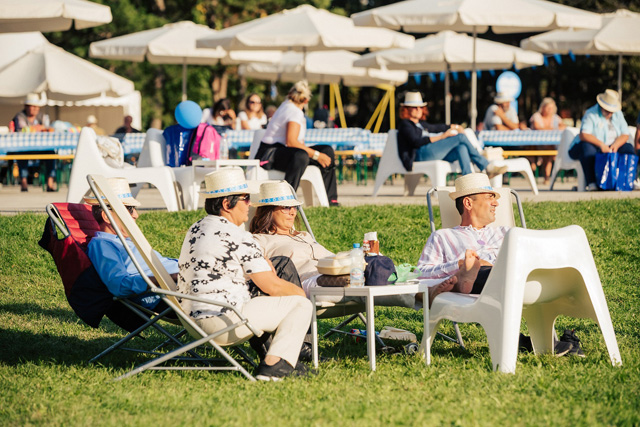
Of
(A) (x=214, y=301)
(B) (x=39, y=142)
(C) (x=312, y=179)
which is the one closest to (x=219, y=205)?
(A) (x=214, y=301)

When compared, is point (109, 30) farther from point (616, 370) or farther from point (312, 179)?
point (616, 370)

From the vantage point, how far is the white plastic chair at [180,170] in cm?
1061

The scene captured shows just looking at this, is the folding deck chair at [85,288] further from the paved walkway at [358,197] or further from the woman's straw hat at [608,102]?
the woman's straw hat at [608,102]

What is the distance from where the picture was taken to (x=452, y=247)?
6246 millimetres

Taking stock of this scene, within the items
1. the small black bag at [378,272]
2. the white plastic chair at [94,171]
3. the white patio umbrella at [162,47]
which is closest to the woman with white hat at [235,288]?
the small black bag at [378,272]

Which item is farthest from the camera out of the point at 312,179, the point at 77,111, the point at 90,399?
the point at 77,111

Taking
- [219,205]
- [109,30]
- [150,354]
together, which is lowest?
[109,30]

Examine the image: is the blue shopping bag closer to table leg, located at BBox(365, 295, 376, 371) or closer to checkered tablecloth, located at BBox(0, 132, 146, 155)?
checkered tablecloth, located at BBox(0, 132, 146, 155)

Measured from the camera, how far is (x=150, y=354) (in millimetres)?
6164

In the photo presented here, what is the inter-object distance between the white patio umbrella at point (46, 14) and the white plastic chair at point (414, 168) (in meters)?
3.77

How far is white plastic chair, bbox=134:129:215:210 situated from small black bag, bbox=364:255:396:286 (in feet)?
15.3

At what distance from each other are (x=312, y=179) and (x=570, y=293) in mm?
5537

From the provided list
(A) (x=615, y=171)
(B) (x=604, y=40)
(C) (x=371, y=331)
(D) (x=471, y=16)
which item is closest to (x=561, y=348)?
(C) (x=371, y=331)

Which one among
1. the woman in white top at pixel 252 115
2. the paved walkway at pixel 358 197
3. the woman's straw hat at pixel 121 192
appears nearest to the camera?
the woman's straw hat at pixel 121 192
